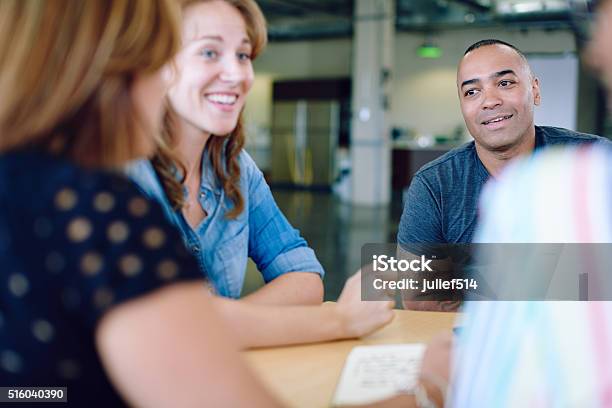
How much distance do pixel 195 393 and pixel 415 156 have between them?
10.7m

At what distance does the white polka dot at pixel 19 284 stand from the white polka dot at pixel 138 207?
0.12 metres

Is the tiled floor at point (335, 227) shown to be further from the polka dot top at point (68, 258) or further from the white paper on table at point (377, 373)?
the polka dot top at point (68, 258)

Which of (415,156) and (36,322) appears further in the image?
(415,156)

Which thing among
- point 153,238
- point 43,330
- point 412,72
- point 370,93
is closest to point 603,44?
point 153,238

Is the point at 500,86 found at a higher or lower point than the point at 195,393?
higher

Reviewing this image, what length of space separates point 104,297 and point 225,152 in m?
1.07

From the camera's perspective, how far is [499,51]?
2.10 meters

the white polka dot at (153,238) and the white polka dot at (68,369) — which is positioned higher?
the white polka dot at (153,238)

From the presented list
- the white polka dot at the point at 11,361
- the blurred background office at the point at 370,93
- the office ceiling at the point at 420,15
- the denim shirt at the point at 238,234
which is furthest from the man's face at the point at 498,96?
the office ceiling at the point at 420,15

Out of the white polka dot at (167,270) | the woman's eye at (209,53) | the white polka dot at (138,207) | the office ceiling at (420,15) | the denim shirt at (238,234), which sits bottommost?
the denim shirt at (238,234)

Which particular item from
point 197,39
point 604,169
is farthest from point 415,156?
point 604,169

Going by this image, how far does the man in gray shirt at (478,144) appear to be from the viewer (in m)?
2.03

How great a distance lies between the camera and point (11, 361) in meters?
0.69

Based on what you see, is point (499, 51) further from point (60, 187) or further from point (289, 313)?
point (60, 187)
